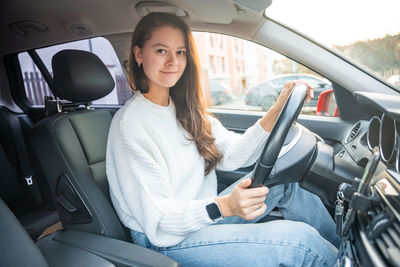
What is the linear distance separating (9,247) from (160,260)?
408 mm

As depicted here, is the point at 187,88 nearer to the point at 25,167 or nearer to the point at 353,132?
the point at 353,132

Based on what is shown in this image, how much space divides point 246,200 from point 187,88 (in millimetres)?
734

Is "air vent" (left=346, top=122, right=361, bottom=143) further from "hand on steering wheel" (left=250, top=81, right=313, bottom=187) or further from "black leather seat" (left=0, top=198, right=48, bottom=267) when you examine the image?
"black leather seat" (left=0, top=198, right=48, bottom=267)

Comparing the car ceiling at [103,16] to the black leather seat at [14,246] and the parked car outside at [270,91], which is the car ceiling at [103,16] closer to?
the parked car outside at [270,91]

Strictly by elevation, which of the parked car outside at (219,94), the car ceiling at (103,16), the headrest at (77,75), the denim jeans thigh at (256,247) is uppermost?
the car ceiling at (103,16)

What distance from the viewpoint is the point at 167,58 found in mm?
1249

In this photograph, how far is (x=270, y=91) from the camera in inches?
77.5

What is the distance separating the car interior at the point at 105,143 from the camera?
0.75m

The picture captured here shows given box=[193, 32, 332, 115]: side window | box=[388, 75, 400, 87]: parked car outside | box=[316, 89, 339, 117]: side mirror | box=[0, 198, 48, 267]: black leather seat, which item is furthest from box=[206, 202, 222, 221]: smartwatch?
box=[316, 89, 339, 117]: side mirror

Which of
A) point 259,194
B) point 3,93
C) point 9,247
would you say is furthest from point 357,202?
point 3,93

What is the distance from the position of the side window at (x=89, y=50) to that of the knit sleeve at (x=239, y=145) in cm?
80

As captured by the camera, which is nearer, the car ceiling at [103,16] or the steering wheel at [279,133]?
the steering wheel at [279,133]

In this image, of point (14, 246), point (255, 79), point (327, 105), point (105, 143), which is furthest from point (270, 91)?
point (14, 246)

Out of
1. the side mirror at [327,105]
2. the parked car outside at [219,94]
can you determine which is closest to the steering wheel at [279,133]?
the side mirror at [327,105]
